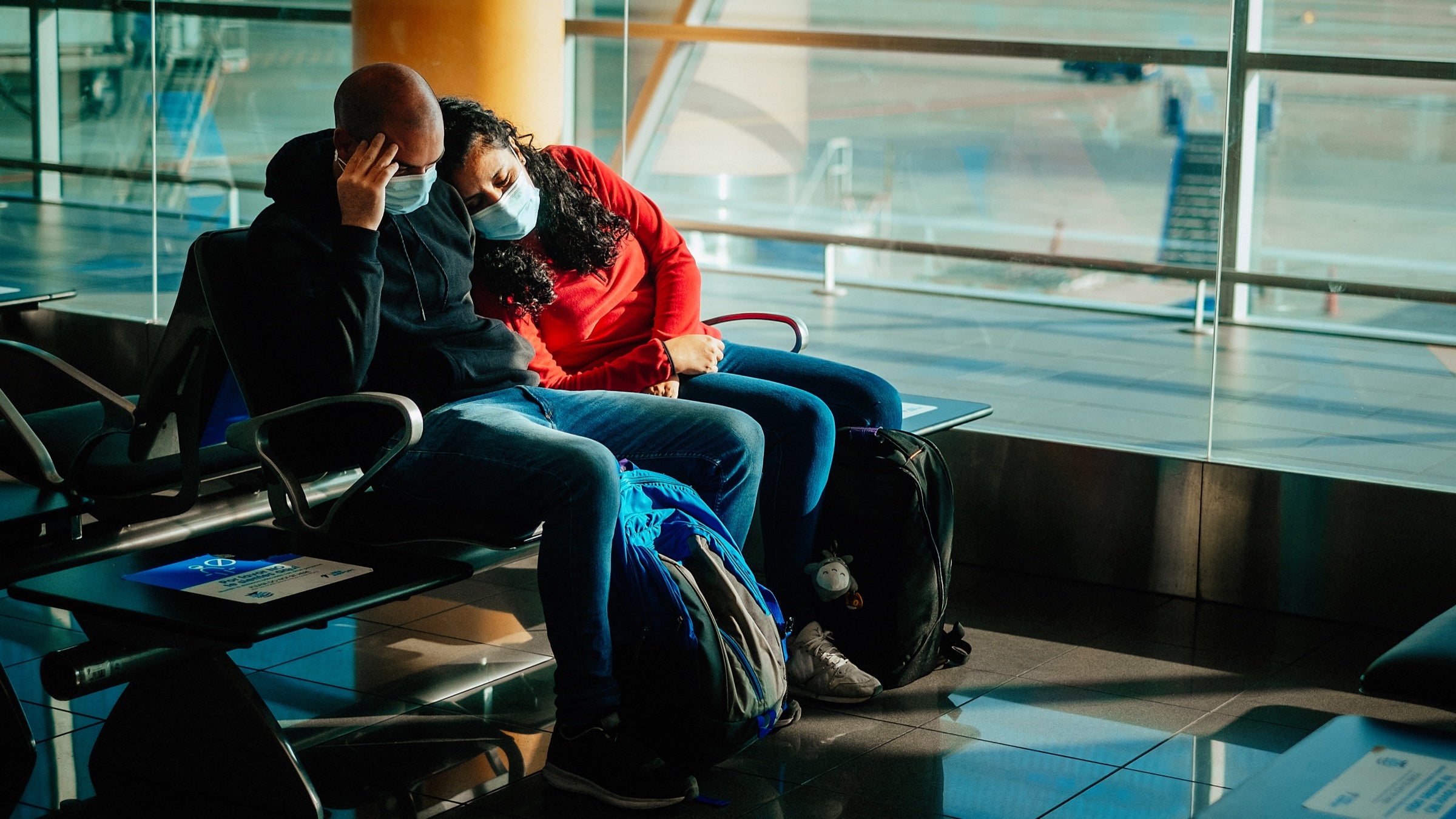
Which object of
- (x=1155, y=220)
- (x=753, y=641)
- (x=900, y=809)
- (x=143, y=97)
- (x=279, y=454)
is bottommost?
(x=900, y=809)

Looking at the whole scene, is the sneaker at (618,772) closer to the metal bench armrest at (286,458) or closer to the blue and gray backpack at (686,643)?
the blue and gray backpack at (686,643)

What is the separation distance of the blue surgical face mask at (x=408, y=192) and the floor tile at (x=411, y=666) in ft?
3.30

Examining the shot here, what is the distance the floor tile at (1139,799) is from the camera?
2.51 metres

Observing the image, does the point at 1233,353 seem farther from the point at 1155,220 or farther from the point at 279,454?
the point at 279,454

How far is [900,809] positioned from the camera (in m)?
2.52

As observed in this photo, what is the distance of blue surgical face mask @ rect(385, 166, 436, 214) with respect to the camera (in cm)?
264

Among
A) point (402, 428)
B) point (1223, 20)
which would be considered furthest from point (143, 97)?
point (1223, 20)

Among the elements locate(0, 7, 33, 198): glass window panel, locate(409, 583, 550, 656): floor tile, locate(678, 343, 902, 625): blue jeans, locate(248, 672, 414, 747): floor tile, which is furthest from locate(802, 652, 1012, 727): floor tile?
locate(0, 7, 33, 198): glass window panel

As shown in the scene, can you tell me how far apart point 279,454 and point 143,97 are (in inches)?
127

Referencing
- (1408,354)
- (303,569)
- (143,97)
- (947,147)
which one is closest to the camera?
(303,569)

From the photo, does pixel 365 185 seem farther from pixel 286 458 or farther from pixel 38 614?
pixel 38 614

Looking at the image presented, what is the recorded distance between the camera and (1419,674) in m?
1.99

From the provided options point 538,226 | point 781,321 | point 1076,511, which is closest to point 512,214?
point 538,226

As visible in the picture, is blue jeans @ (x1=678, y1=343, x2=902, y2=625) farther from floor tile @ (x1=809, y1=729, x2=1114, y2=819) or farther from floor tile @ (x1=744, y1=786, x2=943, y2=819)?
floor tile @ (x1=744, y1=786, x2=943, y2=819)
